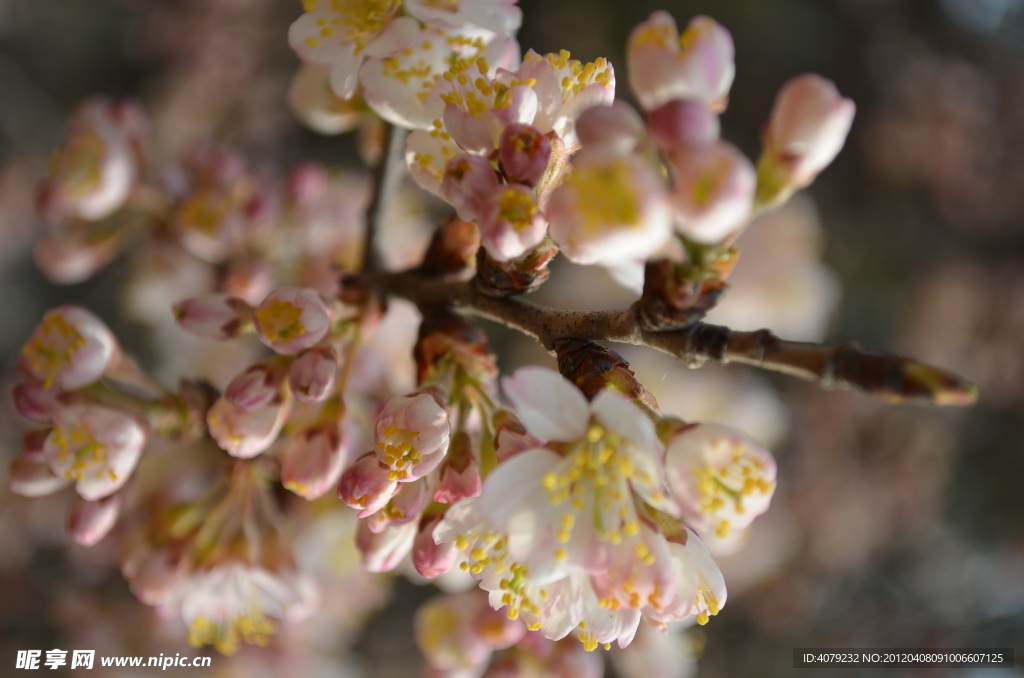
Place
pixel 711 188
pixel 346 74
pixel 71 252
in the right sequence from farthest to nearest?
pixel 71 252 → pixel 346 74 → pixel 711 188

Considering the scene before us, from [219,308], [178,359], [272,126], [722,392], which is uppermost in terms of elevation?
[219,308]

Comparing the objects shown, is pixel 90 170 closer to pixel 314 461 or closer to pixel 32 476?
pixel 32 476

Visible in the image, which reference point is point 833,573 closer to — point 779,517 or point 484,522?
point 779,517

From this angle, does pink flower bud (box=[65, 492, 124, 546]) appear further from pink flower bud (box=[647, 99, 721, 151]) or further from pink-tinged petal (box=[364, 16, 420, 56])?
pink flower bud (box=[647, 99, 721, 151])

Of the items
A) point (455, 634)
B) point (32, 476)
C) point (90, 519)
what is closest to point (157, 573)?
point (90, 519)

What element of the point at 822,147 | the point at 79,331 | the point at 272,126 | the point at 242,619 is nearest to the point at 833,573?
the point at 242,619

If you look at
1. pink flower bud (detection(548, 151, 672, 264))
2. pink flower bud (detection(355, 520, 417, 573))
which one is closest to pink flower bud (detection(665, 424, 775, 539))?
pink flower bud (detection(548, 151, 672, 264))
